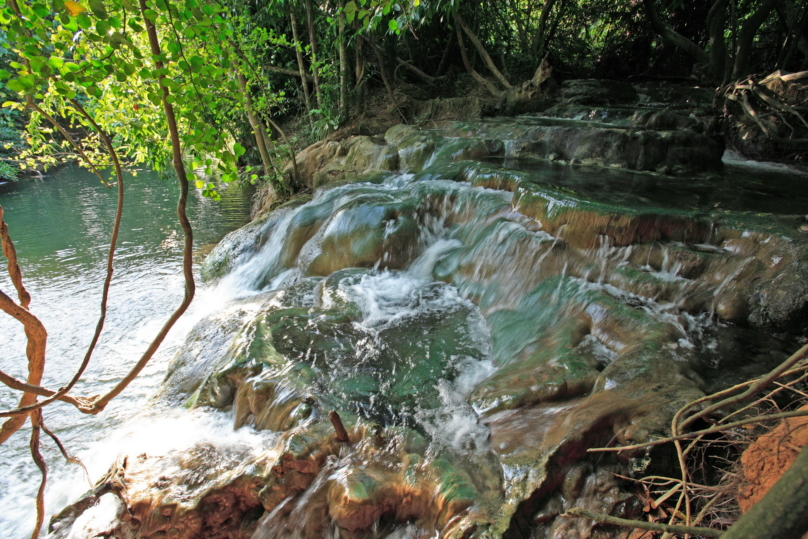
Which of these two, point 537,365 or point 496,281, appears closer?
point 537,365

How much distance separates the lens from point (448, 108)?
10969 millimetres

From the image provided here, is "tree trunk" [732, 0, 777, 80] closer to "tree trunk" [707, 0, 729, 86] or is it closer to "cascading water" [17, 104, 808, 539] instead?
"tree trunk" [707, 0, 729, 86]

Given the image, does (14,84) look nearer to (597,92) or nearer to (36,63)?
(36,63)

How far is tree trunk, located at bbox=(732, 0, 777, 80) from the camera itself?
7020 mm

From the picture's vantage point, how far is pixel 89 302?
6328 millimetres

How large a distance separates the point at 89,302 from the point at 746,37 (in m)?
11.2

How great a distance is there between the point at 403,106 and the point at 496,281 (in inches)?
331

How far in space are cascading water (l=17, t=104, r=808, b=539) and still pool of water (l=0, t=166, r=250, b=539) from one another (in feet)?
2.63

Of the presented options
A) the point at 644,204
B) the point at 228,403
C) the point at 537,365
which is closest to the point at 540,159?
the point at 644,204

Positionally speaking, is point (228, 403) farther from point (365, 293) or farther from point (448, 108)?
point (448, 108)

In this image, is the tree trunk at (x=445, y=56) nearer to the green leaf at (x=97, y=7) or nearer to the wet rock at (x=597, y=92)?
the wet rock at (x=597, y=92)

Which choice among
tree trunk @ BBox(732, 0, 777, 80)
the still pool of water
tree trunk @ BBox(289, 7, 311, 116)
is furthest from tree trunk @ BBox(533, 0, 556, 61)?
the still pool of water

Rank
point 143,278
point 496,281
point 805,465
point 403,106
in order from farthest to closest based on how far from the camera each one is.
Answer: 1. point 403,106
2. point 143,278
3. point 496,281
4. point 805,465

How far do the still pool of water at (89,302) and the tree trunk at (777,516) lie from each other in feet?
13.7
